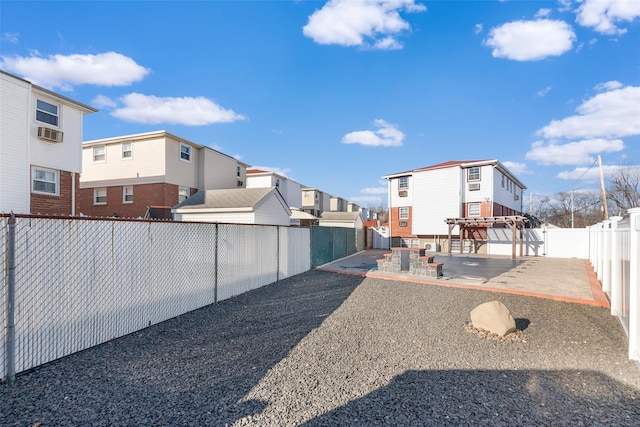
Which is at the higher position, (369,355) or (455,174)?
(455,174)

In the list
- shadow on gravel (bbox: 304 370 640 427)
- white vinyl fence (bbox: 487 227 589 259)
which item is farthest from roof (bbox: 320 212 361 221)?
shadow on gravel (bbox: 304 370 640 427)

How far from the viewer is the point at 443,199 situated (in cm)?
2445

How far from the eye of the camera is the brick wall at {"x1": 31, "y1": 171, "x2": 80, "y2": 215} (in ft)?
42.1

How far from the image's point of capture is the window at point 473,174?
77.6ft

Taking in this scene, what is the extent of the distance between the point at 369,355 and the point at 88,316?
387cm

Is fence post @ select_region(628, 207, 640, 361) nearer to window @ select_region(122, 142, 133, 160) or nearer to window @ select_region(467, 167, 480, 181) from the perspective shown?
window @ select_region(467, 167, 480, 181)

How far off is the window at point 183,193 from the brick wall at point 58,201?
20.7 ft

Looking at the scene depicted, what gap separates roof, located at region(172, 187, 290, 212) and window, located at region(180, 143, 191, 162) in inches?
126

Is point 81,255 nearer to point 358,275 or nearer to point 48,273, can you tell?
point 48,273

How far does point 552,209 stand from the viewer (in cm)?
5178

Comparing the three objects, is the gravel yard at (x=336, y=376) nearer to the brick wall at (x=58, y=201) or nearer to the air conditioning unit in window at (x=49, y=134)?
the brick wall at (x=58, y=201)

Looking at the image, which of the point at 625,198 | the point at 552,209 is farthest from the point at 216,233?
the point at 552,209

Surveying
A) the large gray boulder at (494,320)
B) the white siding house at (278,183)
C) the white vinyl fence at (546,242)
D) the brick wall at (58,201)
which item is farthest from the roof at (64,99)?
the white vinyl fence at (546,242)

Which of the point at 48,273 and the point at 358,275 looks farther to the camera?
the point at 358,275
